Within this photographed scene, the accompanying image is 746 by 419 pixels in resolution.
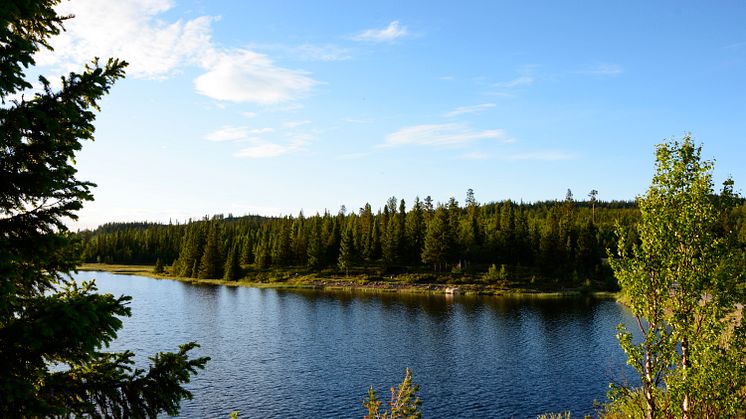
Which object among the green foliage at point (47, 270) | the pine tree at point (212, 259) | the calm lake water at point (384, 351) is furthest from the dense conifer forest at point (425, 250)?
the green foliage at point (47, 270)

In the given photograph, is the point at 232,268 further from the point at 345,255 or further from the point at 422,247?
the point at 422,247

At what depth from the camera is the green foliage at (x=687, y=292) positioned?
20031 millimetres

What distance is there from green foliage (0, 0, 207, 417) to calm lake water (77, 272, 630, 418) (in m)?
29.4

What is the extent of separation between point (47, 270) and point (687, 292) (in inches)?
877

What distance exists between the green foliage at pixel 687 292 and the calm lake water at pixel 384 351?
60.7ft

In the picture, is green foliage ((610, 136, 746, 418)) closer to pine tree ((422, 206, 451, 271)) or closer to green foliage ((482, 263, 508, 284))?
green foliage ((482, 263, 508, 284))

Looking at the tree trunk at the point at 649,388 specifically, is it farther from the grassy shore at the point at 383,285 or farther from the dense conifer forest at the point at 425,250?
the dense conifer forest at the point at 425,250

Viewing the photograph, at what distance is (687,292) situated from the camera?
20688 millimetres

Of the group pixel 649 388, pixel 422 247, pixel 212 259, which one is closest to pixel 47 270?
pixel 649 388

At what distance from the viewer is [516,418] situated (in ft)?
119

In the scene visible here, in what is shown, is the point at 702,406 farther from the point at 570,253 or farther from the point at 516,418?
the point at 570,253

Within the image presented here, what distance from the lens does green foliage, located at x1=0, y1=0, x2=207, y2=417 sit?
25.8 ft

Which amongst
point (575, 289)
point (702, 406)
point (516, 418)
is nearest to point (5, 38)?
point (702, 406)

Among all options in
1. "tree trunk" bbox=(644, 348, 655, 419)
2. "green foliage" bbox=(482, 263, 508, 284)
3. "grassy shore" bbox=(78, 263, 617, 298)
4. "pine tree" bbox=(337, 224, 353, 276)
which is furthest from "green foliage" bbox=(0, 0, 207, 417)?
"pine tree" bbox=(337, 224, 353, 276)
